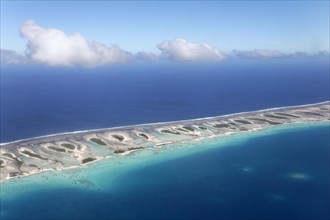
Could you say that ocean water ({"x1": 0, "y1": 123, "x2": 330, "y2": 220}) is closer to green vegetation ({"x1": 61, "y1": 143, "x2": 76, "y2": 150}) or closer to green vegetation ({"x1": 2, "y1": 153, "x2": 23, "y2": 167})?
green vegetation ({"x1": 2, "y1": 153, "x2": 23, "y2": 167})

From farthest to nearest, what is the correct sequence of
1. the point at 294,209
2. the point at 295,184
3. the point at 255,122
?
the point at 255,122
the point at 295,184
the point at 294,209

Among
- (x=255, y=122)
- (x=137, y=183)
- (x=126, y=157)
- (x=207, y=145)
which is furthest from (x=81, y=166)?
(x=255, y=122)

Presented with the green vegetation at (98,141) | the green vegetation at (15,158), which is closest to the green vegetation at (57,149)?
the green vegetation at (15,158)

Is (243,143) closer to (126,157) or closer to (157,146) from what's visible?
(157,146)

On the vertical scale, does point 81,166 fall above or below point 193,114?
below

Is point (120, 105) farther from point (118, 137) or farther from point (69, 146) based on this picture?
point (69, 146)

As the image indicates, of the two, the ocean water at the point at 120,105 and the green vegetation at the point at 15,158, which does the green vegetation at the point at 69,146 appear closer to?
the green vegetation at the point at 15,158

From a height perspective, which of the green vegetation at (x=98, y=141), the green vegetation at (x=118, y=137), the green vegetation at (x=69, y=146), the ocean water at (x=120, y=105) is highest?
the ocean water at (x=120, y=105)
